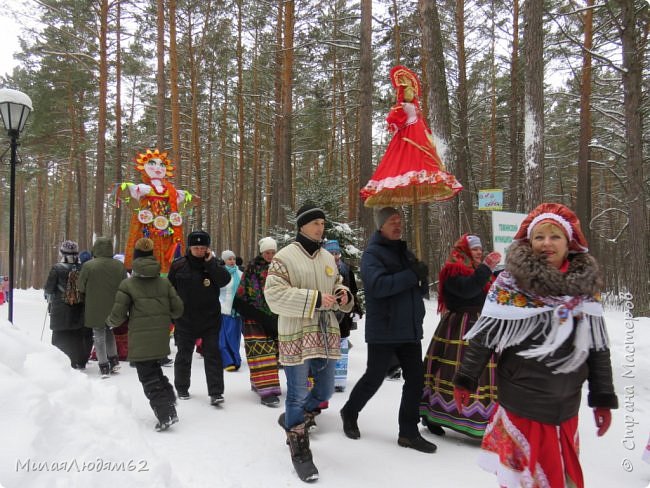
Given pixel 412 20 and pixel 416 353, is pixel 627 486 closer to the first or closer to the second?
pixel 416 353

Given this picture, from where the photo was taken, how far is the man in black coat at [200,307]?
481cm

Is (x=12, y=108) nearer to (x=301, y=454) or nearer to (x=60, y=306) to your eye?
(x=60, y=306)

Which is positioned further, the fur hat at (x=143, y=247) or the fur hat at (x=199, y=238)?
the fur hat at (x=199, y=238)

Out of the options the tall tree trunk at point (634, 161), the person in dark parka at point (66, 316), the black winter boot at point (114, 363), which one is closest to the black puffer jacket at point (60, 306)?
the person in dark parka at point (66, 316)

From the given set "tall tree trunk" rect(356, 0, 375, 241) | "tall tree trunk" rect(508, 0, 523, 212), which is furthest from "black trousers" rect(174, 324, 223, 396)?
"tall tree trunk" rect(508, 0, 523, 212)

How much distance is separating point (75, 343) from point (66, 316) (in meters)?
0.47

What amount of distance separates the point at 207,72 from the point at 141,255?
1715 cm

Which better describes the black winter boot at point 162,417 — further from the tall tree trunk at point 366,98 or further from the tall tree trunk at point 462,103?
the tall tree trunk at point 462,103

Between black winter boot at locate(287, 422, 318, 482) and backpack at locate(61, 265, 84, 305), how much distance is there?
446 centimetres

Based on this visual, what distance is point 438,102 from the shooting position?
314 inches

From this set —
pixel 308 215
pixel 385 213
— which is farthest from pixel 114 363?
pixel 385 213

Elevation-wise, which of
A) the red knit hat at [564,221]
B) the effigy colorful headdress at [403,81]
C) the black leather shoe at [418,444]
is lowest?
the black leather shoe at [418,444]

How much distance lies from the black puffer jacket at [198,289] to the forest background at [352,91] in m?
3.82

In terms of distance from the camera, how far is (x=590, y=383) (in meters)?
2.32
